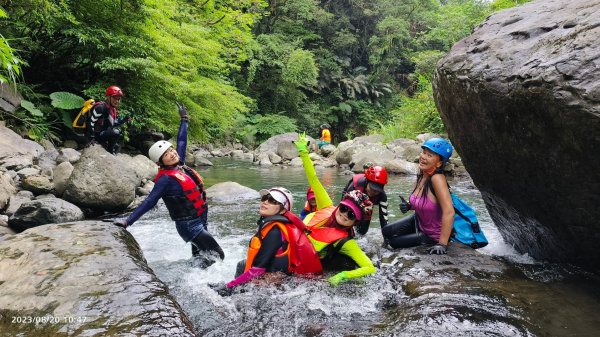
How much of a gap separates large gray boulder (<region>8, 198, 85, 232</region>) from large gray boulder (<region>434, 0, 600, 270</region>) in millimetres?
5094

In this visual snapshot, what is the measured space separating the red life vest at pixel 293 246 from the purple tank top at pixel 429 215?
51.9 inches

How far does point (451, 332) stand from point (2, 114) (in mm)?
9787

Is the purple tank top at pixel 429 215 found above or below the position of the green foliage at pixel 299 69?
below

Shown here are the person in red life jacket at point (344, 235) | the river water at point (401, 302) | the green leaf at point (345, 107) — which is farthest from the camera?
the green leaf at point (345, 107)

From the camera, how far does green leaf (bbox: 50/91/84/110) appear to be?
31.5 feet

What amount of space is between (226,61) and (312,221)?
15688 millimetres

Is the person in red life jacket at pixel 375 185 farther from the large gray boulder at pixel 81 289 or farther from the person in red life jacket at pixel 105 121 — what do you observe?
the person in red life jacket at pixel 105 121

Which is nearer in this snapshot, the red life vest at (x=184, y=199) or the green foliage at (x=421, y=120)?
the red life vest at (x=184, y=199)

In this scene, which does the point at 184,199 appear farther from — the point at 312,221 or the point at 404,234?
the point at 404,234

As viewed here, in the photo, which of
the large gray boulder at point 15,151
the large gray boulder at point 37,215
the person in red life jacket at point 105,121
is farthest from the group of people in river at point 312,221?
the large gray boulder at point 15,151

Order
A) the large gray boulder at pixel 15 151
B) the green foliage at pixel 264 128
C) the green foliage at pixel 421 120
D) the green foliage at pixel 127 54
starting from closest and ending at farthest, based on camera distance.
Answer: the large gray boulder at pixel 15 151
the green foliage at pixel 127 54
the green foliage at pixel 421 120
the green foliage at pixel 264 128

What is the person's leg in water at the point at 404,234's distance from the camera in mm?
4641

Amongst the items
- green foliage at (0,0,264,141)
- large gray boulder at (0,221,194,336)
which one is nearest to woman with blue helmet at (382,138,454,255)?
large gray boulder at (0,221,194,336)

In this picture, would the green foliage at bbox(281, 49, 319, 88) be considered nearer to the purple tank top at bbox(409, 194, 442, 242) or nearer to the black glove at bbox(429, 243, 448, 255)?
the purple tank top at bbox(409, 194, 442, 242)
